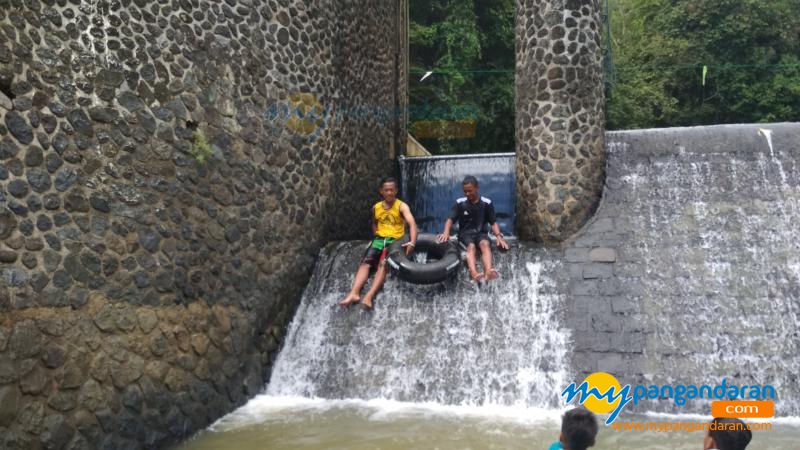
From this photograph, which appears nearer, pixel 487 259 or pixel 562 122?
pixel 487 259

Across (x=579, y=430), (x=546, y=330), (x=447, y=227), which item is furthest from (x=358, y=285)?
(x=579, y=430)

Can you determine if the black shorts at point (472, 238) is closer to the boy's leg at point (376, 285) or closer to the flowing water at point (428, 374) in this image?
the flowing water at point (428, 374)

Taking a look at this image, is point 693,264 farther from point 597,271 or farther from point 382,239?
point 382,239

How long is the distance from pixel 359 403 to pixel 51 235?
9.22 feet

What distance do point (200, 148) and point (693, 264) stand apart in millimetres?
4750

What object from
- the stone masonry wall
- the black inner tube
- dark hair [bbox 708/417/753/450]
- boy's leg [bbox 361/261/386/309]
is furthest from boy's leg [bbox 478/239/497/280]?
dark hair [bbox 708/417/753/450]

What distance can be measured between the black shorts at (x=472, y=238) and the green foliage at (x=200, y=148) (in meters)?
2.79

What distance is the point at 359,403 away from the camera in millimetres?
5977

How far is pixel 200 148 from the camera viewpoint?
233 inches

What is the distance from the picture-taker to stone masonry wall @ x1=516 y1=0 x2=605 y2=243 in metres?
7.73

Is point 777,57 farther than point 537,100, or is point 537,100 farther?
point 777,57

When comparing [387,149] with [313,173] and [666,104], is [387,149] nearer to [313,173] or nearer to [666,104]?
[313,173]

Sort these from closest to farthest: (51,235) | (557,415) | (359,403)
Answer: (51,235) → (557,415) → (359,403)

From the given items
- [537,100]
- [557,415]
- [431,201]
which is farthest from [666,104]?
[557,415]
